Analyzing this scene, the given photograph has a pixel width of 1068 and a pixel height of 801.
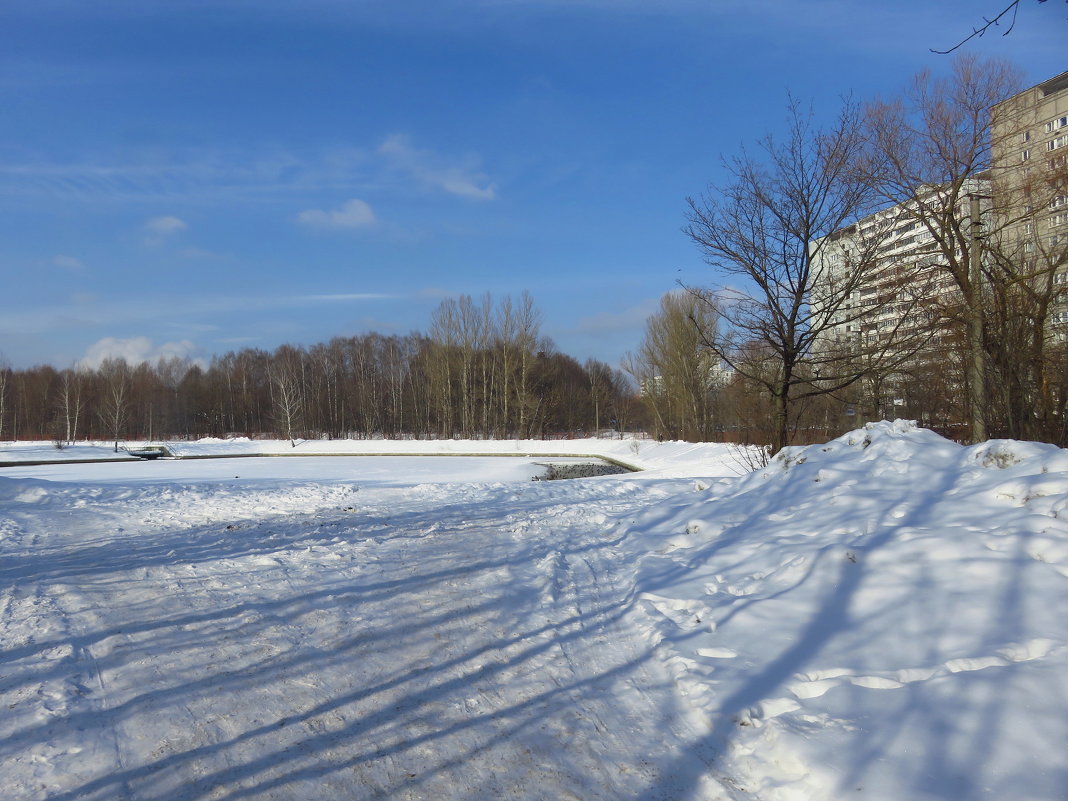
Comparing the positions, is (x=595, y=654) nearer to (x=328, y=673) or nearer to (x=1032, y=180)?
(x=328, y=673)

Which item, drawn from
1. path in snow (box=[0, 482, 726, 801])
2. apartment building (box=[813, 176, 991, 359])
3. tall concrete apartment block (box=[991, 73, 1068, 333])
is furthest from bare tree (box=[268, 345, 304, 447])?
tall concrete apartment block (box=[991, 73, 1068, 333])

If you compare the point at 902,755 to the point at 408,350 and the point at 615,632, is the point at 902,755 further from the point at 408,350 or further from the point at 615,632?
the point at 408,350

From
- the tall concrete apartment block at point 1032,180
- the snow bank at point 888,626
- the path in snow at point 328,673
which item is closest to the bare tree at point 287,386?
the path in snow at point 328,673

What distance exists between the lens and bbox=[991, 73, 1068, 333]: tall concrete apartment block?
11484 mm

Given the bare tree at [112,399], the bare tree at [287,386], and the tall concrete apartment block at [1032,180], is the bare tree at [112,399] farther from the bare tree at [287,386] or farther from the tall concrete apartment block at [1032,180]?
the tall concrete apartment block at [1032,180]

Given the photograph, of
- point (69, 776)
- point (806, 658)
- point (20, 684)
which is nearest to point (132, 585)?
point (20, 684)

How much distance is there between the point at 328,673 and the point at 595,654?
1812 mm

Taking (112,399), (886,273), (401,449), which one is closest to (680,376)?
(401,449)

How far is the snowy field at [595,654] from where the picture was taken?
298cm

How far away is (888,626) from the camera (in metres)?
4.14

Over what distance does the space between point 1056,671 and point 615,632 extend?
107 inches

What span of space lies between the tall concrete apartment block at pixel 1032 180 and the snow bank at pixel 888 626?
7.20m

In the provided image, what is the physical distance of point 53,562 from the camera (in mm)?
6910

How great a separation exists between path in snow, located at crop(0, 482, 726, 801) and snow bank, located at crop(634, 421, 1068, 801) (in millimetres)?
425
